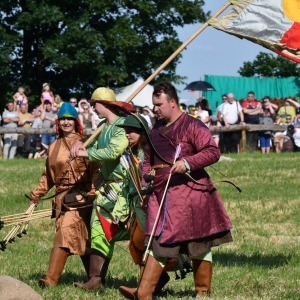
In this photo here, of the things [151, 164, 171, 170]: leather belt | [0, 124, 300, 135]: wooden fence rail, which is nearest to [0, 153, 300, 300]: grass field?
[151, 164, 171, 170]: leather belt

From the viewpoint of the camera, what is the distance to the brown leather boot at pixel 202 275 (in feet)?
26.4

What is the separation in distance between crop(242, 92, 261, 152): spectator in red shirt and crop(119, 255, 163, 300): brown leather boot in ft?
51.2

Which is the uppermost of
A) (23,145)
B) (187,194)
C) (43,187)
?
(187,194)

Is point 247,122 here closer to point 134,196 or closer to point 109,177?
point 109,177

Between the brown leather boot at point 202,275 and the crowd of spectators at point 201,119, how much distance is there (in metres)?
13.8

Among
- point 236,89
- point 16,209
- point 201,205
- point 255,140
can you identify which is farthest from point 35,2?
point 201,205

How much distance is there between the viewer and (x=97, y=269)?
8.80 metres

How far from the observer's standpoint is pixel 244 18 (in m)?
9.71

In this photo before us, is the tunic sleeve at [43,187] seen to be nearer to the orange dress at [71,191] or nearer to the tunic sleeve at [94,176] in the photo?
the orange dress at [71,191]

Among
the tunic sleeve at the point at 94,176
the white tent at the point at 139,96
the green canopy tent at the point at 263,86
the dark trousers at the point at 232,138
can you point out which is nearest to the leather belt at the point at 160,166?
the tunic sleeve at the point at 94,176

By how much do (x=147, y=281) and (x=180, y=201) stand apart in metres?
0.70

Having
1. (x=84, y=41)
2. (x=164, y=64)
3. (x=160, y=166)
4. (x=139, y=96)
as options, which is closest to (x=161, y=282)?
(x=160, y=166)

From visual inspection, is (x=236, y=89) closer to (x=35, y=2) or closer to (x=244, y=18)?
(x=35, y=2)

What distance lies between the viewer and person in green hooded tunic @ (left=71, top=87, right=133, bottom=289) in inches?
341
